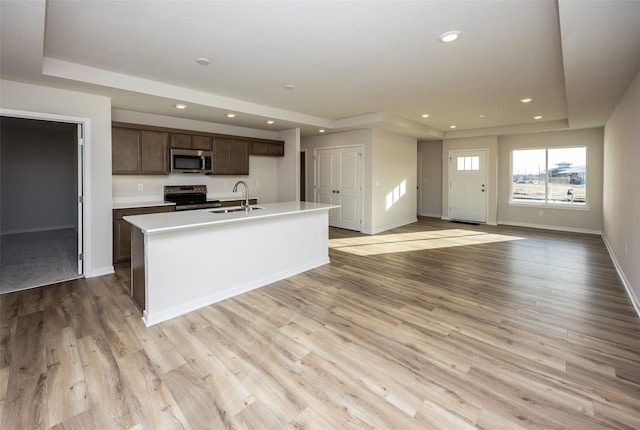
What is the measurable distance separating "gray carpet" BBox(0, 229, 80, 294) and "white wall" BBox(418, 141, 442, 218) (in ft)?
28.3

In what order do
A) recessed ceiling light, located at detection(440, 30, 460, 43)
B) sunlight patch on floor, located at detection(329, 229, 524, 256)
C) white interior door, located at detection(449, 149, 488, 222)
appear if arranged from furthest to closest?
white interior door, located at detection(449, 149, 488, 222), sunlight patch on floor, located at detection(329, 229, 524, 256), recessed ceiling light, located at detection(440, 30, 460, 43)

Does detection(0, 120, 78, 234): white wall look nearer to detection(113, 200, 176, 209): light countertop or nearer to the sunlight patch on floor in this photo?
detection(113, 200, 176, 209): light countertop

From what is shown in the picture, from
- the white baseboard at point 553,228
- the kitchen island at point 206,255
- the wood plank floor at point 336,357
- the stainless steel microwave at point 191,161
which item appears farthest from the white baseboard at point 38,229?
the white baseboard at point 553,228

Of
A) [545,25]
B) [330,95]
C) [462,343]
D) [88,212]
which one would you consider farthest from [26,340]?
[545,25]

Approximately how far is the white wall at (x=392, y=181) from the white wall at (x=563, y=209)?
2.30m

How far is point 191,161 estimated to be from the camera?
5461 mm

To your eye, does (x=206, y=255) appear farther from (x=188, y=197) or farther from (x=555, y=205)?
(x=555, y=205)

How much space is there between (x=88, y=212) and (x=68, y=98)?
1.39m

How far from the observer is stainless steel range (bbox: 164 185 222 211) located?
17.5ft

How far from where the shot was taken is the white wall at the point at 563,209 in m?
6.84

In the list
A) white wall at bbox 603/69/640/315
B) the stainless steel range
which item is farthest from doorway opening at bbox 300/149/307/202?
white wall at bbox 603/69/640/315

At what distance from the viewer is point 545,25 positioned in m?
2.46

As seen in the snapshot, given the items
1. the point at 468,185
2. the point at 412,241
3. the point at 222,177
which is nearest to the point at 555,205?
the point at 468,185

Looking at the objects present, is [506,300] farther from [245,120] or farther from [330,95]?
[245,120]
